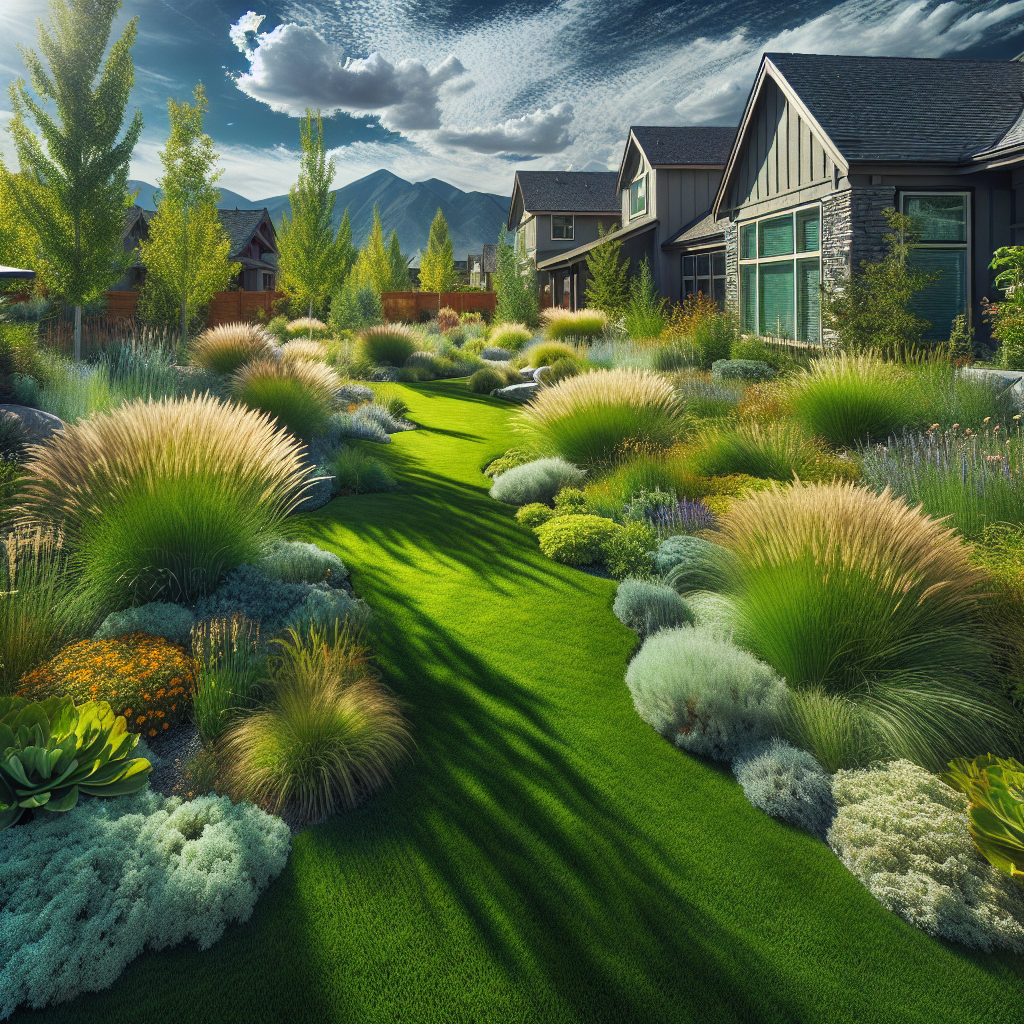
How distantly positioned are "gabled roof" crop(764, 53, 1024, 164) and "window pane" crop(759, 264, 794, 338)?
9.11 feet

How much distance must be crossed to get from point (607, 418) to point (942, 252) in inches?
321

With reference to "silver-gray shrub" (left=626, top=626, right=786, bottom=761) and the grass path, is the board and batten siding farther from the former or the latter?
the grass path

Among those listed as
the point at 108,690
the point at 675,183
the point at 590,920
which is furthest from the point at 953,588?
the point at 675,183

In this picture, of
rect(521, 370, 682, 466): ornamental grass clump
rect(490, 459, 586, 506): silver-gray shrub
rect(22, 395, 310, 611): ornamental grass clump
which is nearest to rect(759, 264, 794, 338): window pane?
rect(521, 370, 682, 466): ornamental grass clump

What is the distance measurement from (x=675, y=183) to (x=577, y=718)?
86.9ft

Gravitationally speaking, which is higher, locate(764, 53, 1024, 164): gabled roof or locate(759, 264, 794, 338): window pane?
locate(764, 53, 1024, 164): gabled roof

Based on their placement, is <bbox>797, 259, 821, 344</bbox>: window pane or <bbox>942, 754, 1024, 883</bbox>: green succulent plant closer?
<bbox>942, 754, 1024, 883</bbox>: green succulent plant

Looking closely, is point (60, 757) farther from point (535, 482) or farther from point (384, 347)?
point (384, 347)

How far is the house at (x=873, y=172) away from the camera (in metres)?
12.7

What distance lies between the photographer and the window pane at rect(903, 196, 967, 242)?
42.1ft

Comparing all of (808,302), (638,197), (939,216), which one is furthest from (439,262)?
(939,216)

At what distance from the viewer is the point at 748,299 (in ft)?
57.7

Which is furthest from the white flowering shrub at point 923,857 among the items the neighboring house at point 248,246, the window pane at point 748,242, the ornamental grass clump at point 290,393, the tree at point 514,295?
the neighboring house at point 248,246

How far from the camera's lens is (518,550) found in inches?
261
